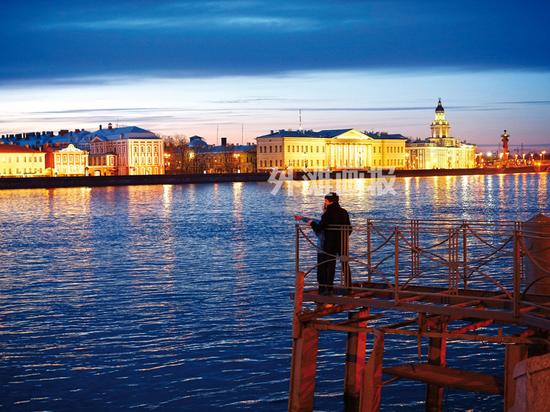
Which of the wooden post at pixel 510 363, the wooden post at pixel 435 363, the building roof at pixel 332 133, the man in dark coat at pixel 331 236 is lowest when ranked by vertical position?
the wooden post at pixel 435 363

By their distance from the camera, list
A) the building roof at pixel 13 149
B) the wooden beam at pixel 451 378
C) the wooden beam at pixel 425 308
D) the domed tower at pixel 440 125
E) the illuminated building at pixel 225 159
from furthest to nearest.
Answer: the domed tower at pixel 440 125 < the illuminated building at pixel 225 159 < the building roof at pixel 13 149 < the wooden beam at pixel 451 378 < the wooden beam at pixel 425 308

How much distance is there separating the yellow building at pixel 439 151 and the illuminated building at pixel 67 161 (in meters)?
67.6

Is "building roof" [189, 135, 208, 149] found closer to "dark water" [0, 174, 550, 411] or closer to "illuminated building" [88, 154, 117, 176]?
"illuminated building" [88, 154, 117, 176]

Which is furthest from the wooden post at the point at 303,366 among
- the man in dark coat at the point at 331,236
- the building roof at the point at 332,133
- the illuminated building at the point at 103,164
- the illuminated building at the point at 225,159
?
the building roof at the point at 332,133

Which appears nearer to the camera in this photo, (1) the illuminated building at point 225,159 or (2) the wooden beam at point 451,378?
(2) the wooden beam at point 451,378

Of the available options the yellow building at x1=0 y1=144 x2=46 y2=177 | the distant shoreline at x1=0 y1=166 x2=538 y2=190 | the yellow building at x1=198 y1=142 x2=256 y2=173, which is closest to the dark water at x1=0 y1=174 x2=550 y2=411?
the distant shoreline at x1=0 y1=166 x2=538 y2=190

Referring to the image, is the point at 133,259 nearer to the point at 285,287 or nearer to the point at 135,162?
the point at 285,287

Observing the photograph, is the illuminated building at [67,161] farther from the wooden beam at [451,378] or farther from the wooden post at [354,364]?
the wooden beam at [451,378]

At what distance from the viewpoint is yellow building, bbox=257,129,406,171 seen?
5625 inches

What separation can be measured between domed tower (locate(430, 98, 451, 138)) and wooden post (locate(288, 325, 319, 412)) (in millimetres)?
187486

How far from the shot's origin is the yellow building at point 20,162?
113 m

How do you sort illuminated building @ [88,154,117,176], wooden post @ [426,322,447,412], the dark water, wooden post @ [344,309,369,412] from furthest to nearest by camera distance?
illuminated building @ [88,154,117,176], the dark water, wooden post @ [426,322,447,412], wooden post @ [344,309,369,412]

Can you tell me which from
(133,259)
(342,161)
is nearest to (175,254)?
(133,259)

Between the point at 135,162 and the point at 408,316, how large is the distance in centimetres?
11432
